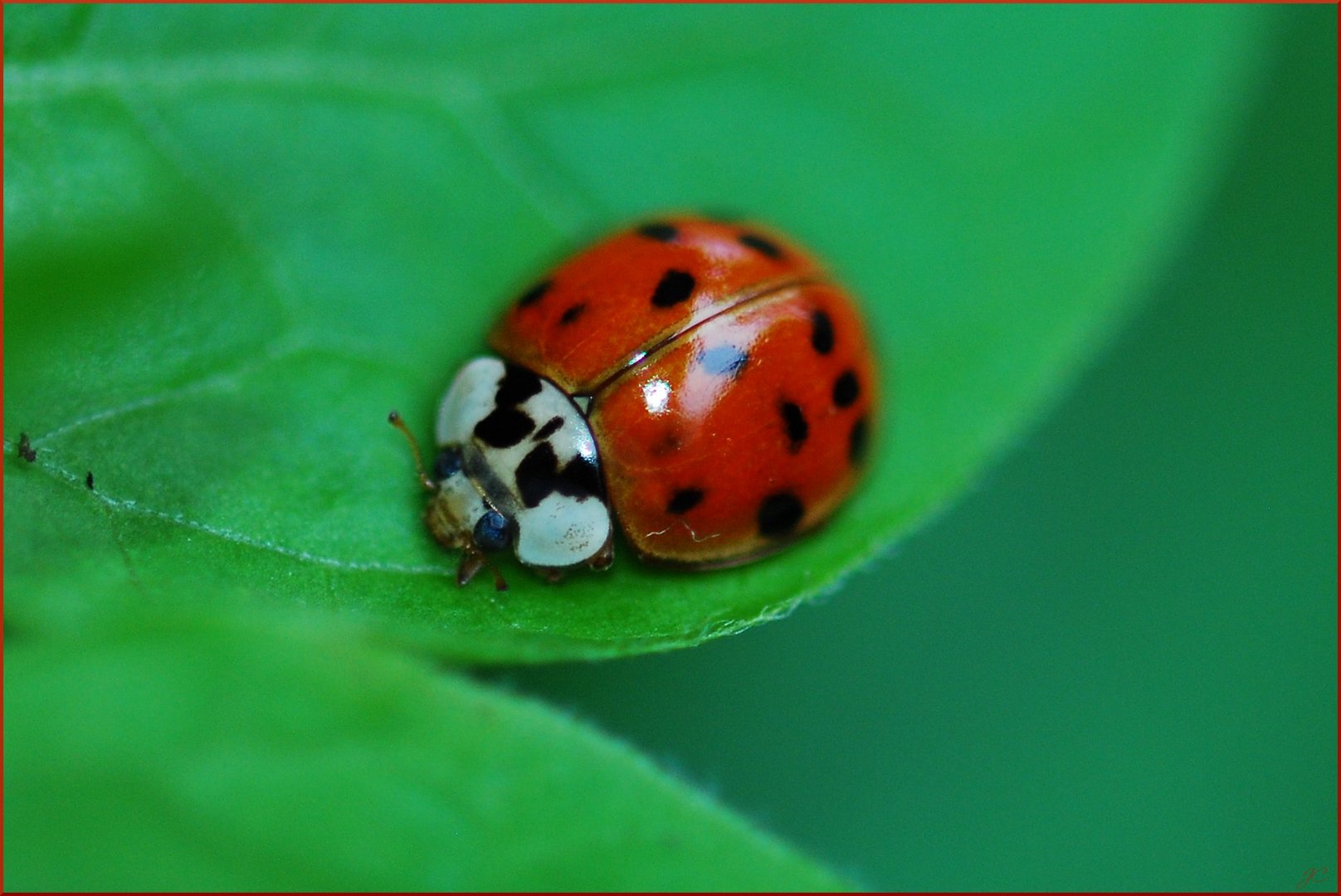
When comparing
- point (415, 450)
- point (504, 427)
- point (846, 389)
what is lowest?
point (415, 450)

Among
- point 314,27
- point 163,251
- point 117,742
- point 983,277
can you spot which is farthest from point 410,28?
point 117,742

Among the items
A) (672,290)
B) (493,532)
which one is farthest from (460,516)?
(672,290)

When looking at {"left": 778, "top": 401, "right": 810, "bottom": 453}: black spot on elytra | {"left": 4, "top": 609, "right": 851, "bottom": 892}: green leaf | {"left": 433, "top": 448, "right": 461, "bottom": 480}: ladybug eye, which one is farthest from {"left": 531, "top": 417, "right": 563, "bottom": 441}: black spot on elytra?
{"left": 4, "top": 609, "right": 851, "bottom": 892}: green leaf

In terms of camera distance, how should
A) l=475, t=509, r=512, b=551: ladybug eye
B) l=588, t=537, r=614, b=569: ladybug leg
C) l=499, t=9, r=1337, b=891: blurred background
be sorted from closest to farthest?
l=475, t=509, r=512, b=551: ladybug eye
l=588, t=537, r=614, b=569: ladybug leg
l=499, t=9, r=1337, b=891: blurred background

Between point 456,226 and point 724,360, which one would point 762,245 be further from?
point 456,226

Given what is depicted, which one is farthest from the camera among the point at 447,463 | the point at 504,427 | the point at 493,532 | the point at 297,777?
the point at 504,427

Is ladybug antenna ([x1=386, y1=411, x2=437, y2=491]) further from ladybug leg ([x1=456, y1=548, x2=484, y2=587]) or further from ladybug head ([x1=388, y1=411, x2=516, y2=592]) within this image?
ladybug leg ([x1=456, y1=548, x2=484, y2=587])

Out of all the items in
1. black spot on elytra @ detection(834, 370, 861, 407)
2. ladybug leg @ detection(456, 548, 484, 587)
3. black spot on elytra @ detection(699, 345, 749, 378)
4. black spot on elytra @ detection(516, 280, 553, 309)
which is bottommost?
ladybug leg @ detection(456, 548, 484, 587)
